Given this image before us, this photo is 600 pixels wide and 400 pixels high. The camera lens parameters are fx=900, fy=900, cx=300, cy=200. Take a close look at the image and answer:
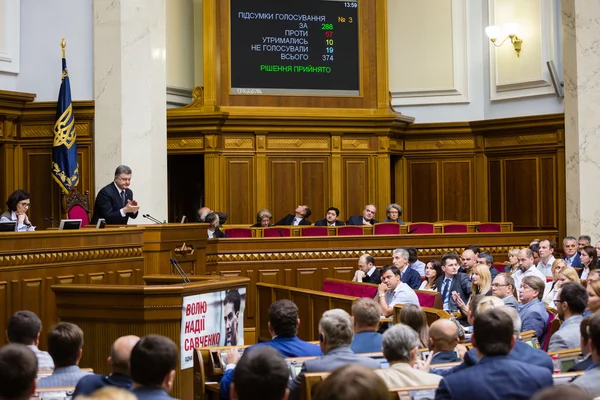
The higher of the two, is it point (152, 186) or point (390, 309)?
point (152, 186)

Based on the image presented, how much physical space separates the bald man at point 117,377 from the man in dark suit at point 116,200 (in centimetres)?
511

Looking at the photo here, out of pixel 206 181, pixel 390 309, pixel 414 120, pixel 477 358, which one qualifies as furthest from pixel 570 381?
pixel 414 120

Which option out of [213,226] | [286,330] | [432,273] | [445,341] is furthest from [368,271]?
[445,341]

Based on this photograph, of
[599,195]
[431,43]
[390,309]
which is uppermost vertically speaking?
[431,43]

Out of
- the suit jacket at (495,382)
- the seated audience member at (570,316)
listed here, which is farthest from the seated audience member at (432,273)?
the suit jacket at (495,382)

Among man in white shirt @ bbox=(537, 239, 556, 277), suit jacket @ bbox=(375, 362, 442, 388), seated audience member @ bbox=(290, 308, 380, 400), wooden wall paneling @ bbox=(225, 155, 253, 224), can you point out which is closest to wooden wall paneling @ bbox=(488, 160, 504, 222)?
wooden wall paneling @ bbox=(225, 155, 253, 224)

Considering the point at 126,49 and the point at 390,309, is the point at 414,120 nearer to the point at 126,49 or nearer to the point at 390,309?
the point at 126,49

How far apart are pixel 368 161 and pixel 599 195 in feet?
13.6

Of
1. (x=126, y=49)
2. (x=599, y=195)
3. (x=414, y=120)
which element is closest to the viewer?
(x=126, y=49)

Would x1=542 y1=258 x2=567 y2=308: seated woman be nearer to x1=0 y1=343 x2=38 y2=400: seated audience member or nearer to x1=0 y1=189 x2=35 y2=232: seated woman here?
x1=0 y1=189 x2=35 y2=232: seated woman

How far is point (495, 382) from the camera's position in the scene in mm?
3711

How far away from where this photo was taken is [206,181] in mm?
15406

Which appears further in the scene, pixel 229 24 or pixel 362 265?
pixel 229 24

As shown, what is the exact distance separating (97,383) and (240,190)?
1181 cm
